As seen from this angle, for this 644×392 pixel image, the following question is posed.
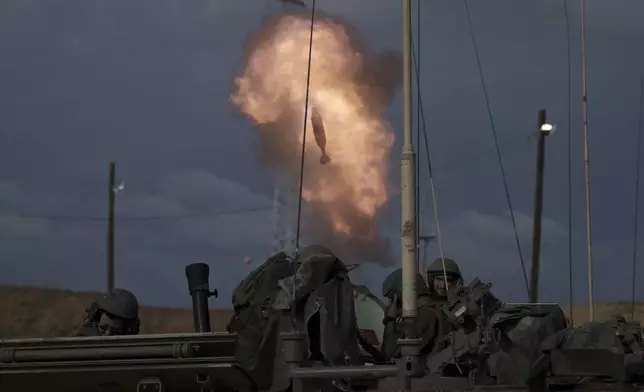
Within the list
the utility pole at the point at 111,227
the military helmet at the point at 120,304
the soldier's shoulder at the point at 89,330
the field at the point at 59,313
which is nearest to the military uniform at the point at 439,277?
the military helmet at the point at 120,304

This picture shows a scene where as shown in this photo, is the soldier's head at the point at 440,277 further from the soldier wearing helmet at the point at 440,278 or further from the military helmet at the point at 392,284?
the military helmet at the point at 392,284

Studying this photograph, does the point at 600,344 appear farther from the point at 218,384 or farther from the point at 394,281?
the point at 394,281

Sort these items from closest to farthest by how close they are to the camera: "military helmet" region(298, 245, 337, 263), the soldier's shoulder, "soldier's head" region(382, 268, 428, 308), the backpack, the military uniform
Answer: the backpack < "military helmet" region(298, 245, 337, 263) < the soldier's shoulder < the military uniform < "soldier's head" region(382, 268, 428, 308)

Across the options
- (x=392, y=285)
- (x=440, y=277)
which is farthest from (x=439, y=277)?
(x=392, y=285)

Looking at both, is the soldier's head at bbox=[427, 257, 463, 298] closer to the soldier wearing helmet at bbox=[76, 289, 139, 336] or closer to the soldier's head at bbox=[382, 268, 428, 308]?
the soldier's head at bbox=[382, 268, 428, 308]

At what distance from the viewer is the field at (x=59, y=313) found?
60500mm

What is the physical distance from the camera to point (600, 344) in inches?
432

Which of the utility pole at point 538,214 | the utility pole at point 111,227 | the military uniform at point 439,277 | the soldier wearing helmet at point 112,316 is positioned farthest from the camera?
the utility pole at point 111,227

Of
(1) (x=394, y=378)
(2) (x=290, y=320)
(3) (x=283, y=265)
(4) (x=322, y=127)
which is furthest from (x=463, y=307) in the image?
(4) (x=322, y=127)

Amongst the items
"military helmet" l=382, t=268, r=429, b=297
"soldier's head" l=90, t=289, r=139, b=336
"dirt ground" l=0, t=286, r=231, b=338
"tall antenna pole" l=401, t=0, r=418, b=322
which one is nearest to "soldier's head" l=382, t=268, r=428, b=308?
"military helmet" l=382, t=268, r=429, b=297

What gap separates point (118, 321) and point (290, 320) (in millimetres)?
3811

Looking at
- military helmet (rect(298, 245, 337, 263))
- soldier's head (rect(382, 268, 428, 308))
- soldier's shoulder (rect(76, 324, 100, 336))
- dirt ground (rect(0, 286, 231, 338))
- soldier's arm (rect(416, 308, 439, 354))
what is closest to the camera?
military helmet (rect(298, 245, 337, 263))

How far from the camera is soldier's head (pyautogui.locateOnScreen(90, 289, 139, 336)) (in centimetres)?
1309

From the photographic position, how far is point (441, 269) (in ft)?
46.1
